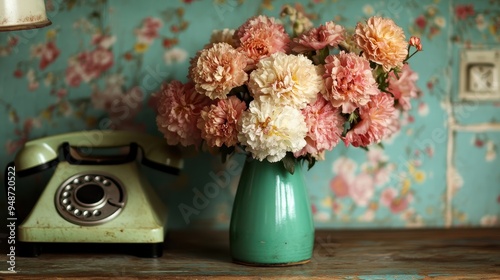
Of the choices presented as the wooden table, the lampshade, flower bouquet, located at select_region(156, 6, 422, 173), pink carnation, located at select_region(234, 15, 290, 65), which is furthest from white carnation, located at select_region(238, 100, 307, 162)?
the lampshade

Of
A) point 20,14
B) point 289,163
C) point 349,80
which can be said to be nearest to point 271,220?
point 289,163

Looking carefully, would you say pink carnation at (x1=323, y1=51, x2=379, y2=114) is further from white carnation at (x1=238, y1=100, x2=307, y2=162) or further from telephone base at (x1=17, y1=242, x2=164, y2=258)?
telephone base at (x1=17, y1=242, x2=164, y2=258)

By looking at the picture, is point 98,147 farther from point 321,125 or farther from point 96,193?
point 321,125

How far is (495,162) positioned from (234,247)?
0.82m

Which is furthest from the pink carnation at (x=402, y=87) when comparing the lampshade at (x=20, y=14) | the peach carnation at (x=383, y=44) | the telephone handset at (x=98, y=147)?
the lampshade at (x=20, y=14)

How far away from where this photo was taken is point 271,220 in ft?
5.09

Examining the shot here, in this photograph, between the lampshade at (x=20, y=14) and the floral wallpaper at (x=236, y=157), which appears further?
the floral wallpaper at (x=236, y=157)

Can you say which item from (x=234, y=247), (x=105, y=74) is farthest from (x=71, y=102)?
(x=234, y=247)

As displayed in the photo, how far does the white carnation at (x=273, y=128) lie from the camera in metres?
1.40

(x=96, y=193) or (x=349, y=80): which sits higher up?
(x=349, y=80)

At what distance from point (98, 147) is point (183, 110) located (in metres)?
0.31

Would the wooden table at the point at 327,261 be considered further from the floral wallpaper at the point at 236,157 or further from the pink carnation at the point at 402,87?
the pink carnation at the point at 402,87

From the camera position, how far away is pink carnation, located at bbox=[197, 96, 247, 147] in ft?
4.78

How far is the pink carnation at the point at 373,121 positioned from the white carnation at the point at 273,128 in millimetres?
128
